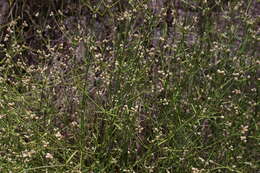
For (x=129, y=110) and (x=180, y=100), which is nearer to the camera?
(x=129, y=110)

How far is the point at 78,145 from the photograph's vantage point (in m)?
2.36

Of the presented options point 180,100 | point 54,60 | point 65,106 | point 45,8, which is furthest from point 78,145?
point 45,8

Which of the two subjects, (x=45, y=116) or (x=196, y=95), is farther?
(x=196, y=95)

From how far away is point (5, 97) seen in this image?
241 centimetres

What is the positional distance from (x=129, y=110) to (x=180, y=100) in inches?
17.1

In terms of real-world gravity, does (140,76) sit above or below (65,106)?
above

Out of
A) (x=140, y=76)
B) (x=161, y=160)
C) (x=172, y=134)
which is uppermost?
(x=140, y=76)

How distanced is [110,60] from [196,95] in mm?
559

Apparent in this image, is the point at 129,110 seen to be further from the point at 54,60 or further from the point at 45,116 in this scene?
the point at 54,60

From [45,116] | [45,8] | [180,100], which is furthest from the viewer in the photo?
[45,8]

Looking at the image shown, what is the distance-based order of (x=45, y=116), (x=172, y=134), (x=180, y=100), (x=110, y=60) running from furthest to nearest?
(x=110, y=60) → (x=180, y=100) → (x=45, y=116) → (x=172, y=134)

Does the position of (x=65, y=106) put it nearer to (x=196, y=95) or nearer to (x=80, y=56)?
(x=80, y=56)

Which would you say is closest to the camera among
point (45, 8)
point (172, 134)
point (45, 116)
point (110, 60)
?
point (172, 134)

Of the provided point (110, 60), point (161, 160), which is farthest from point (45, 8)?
point (161, 160)
